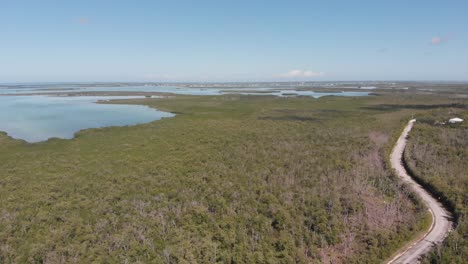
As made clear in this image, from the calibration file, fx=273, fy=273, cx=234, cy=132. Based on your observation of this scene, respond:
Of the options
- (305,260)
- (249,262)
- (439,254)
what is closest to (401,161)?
(439,254)

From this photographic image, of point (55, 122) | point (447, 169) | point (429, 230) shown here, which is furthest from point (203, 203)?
point (55, 122)

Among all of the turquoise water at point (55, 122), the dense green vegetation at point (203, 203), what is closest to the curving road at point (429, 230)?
the dense green vegetation at point (203, 203)

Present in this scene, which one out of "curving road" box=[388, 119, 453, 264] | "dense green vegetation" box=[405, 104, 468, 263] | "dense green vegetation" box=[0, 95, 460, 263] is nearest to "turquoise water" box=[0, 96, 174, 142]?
"dense green vegetation" box=[0, 95, 460, 263]

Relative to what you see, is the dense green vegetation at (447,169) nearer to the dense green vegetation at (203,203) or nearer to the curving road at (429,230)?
the curving road at (429,230)

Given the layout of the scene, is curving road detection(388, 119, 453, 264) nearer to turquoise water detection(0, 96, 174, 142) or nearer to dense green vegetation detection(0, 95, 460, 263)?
dense green vegetation detection(0, 95, 460, 263)

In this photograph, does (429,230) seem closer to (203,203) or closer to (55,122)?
(203,203)

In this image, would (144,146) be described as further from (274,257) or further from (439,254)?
(439,254)
